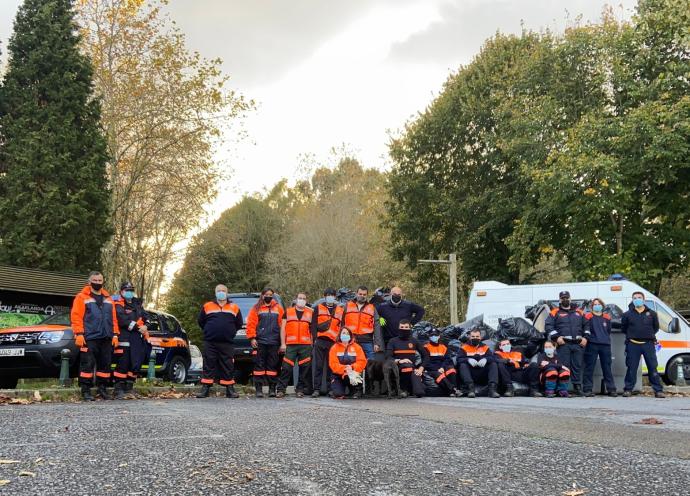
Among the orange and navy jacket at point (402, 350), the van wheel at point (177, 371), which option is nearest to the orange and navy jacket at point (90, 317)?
the orange and navy jacket at point (402, 350)

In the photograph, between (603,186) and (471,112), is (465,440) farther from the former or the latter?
(471,112)

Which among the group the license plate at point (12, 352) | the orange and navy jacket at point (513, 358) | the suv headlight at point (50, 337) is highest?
the suv headlight at point (50, 337)

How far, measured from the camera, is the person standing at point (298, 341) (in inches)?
536

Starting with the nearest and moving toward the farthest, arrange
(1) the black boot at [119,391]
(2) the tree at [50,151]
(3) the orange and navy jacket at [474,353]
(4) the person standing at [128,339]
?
1. (1) the black boot at [119,391]
2. (4) the person standing at [128,339]
3. (3) the orange and navy jacket at [474,353]
4. (2) the tree at [50,151]

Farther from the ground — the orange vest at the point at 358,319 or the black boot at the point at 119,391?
the orange vest at the point at 358,319

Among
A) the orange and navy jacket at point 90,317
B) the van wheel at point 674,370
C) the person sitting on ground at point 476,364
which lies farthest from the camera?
the van wheel at point 674,370

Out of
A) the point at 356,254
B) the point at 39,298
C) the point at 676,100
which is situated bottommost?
the point at 39,298

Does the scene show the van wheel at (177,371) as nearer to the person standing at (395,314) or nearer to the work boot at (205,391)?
the work boot at (205,391)

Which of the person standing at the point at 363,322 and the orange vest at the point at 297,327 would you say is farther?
the orange vest at the point at 297,327

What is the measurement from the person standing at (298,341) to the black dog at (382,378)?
1138 mm

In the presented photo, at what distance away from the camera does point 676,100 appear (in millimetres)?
23703

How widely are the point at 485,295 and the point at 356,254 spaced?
968 inches

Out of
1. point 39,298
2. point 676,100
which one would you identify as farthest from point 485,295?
point 39,298

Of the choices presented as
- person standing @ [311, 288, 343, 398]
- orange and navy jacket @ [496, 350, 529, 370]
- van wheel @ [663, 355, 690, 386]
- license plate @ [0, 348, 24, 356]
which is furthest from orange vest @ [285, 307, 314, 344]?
van wheel @ [663, 355, 690, 386]
